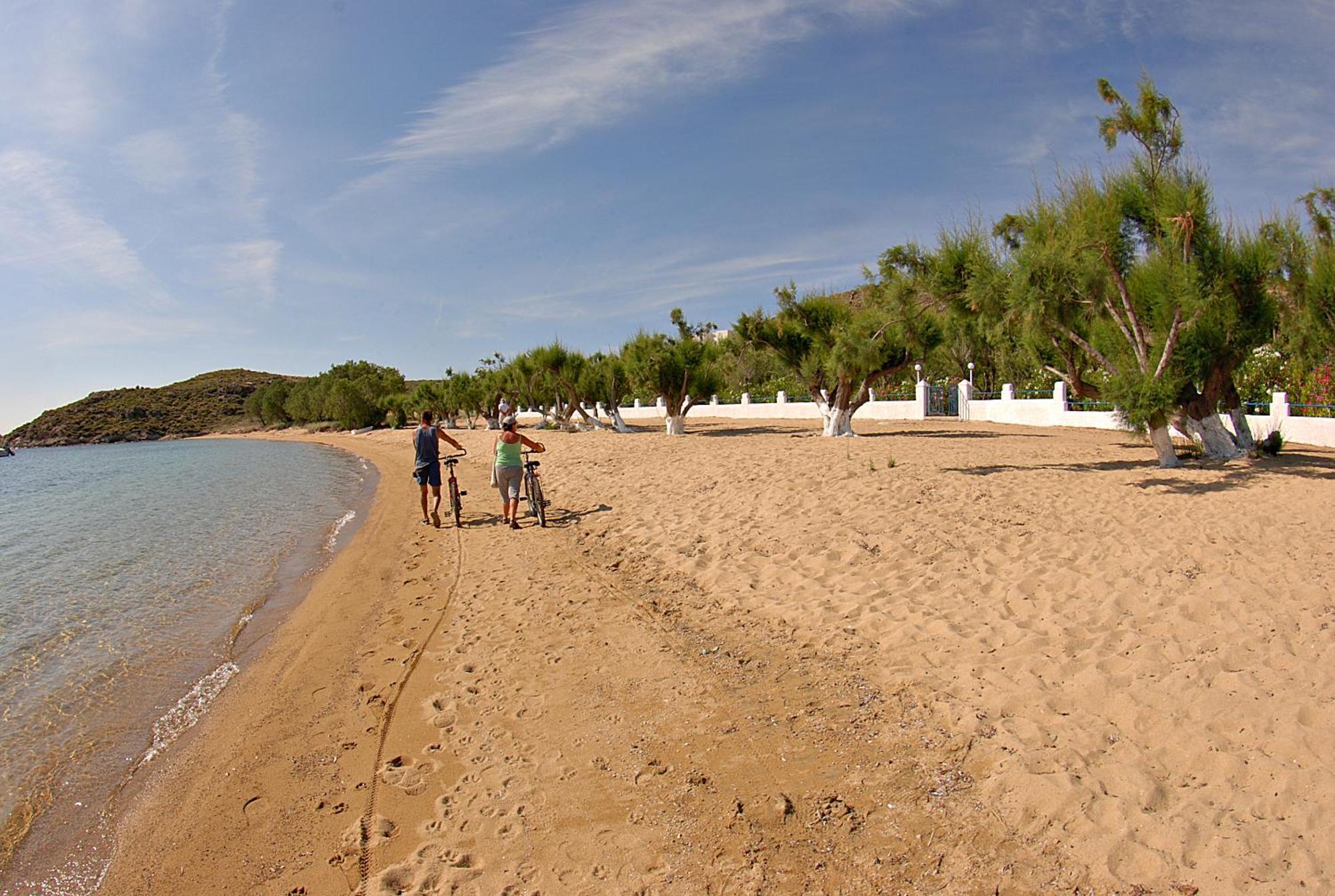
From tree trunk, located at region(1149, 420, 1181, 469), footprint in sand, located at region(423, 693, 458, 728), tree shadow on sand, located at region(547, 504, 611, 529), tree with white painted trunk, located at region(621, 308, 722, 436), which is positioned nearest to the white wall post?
tree with white painted trunk, located at region(621, 308, 722, 436)

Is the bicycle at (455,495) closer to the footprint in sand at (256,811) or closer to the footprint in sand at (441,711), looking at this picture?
the footprint in sand at (441,711)

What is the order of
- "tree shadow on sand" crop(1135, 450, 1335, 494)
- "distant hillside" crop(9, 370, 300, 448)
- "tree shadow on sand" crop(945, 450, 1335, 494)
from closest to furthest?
"tree shadow on sand" crop(1135, 450, 1335, 494), "tree shadow on sand" crop(945, 450, 1335, 494), "distant hillside" crop(9, 370, 300, 448)

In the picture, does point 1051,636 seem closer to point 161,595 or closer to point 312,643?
point 312,643

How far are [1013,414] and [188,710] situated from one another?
25.8 m

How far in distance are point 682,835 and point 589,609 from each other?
339 cm

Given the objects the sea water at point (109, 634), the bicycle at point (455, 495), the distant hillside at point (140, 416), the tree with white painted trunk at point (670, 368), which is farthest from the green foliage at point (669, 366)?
the distant hillside at point (140, 416)

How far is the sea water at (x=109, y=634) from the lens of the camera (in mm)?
3953

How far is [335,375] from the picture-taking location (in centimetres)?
9831

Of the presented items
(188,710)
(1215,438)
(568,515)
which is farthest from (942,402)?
(188,710)

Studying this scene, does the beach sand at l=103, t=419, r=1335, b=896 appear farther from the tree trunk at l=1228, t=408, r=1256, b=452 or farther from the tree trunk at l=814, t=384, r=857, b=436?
the tree trunk at l=814, t=384, r=857, b=436

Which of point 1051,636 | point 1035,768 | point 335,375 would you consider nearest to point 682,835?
point 1035,768

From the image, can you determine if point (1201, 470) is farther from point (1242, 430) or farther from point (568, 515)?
point (568, 515)

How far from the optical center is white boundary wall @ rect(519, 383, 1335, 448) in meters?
15.1

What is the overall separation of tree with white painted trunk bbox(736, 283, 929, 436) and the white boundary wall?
18.2ft
